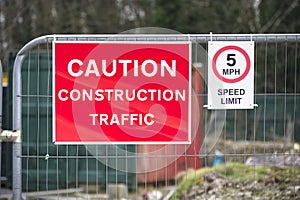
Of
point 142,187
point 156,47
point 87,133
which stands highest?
point 156,47

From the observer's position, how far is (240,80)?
16.7 ft

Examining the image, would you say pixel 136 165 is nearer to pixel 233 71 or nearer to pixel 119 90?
pixel 119 90

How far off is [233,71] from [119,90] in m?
0.99

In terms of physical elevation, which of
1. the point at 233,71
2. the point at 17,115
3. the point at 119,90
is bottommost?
the point at 17,115

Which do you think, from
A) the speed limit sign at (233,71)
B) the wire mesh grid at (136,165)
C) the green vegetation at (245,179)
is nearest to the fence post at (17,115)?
the wire mesh grid at (136,165)

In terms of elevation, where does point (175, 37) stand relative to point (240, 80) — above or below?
above

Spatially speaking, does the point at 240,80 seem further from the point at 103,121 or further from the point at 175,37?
the point at 103,121

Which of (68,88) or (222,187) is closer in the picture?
(68,88)

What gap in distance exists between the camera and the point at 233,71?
5.09m

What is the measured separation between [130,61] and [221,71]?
0.79m

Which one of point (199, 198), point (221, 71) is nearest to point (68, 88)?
point (221, 71)

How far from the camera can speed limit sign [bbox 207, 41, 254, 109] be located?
507 cm

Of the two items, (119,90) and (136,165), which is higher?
(119,90)

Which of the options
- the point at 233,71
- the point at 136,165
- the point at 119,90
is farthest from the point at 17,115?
the point at 136,165
